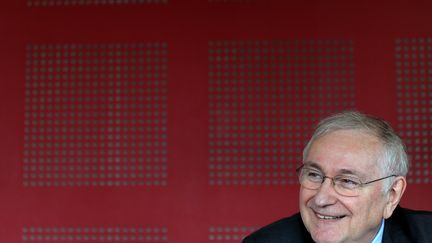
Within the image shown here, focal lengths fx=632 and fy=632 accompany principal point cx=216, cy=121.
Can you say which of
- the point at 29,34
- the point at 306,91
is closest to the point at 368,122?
the point at 306,91

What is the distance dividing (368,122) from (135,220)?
88.9 inches

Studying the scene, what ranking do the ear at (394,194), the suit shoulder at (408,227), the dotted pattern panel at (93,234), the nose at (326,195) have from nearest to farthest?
the nose at (326,195)
the ear at (394,194)
the suit shoulder at (408,227)
the dotted pattern panel at (93,234)

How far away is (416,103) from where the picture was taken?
3.71 metres

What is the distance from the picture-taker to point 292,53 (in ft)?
12.5

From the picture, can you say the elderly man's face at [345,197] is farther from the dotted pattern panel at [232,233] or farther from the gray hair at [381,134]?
the dotted pattern panel at [232,233]

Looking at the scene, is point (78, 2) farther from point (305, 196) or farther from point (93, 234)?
point (305, 196)

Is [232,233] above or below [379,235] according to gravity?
below

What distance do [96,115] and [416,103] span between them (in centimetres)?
193

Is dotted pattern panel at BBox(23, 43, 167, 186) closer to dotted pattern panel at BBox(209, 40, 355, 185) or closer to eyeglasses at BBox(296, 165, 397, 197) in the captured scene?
dotted pattern panel at BBox(209, 40, 355, 185)

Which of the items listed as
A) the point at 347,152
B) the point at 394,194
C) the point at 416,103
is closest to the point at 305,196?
the point at 347,152

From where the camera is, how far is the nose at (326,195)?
1.79 m

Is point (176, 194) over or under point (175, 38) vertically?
under

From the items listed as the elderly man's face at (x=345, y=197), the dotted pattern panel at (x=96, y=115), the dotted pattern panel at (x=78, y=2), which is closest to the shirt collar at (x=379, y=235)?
the elderly man's face at (x=345, y=197)

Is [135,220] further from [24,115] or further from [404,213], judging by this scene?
[404,213]
